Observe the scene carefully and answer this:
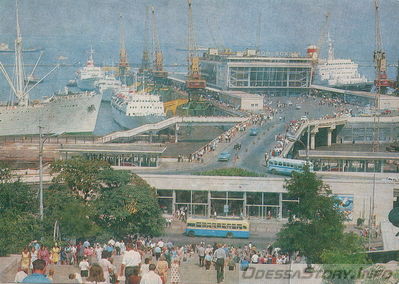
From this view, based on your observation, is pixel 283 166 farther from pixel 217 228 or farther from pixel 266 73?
pixel 266 73

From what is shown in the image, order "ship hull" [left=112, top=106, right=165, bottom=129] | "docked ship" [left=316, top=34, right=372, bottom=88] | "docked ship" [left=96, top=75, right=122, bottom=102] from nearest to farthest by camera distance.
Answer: "ship hull" [left=112, top=106, right=165, bottom=129] → "docked ship" [left=96, top=75, right=122, bottom=102] → "docked ship" [left=316, top=34, right=372, bottom=88]

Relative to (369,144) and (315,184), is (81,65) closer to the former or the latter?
(369,144)

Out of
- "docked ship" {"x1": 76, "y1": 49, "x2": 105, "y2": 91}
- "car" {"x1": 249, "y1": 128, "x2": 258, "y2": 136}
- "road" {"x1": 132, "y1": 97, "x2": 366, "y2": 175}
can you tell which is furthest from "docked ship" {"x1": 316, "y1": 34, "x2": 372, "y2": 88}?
"car" {"x1": 249, "y1": 128, "x2": 258, "y2": 136}

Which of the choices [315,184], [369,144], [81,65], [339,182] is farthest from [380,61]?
[81,65]

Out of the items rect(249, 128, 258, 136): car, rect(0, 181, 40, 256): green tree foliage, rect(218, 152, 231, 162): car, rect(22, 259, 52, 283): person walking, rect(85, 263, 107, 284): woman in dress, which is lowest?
rect(218, 152, 231, 162): car

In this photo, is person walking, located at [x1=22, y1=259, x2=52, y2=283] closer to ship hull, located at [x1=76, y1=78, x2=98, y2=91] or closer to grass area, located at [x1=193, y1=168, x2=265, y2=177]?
grass area, located at [x1=193, y1=168, x2=265, y2=177]

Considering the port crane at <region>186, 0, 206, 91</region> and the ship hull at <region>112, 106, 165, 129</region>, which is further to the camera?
the port crane at <region>186, 0, 206, 91</region>
